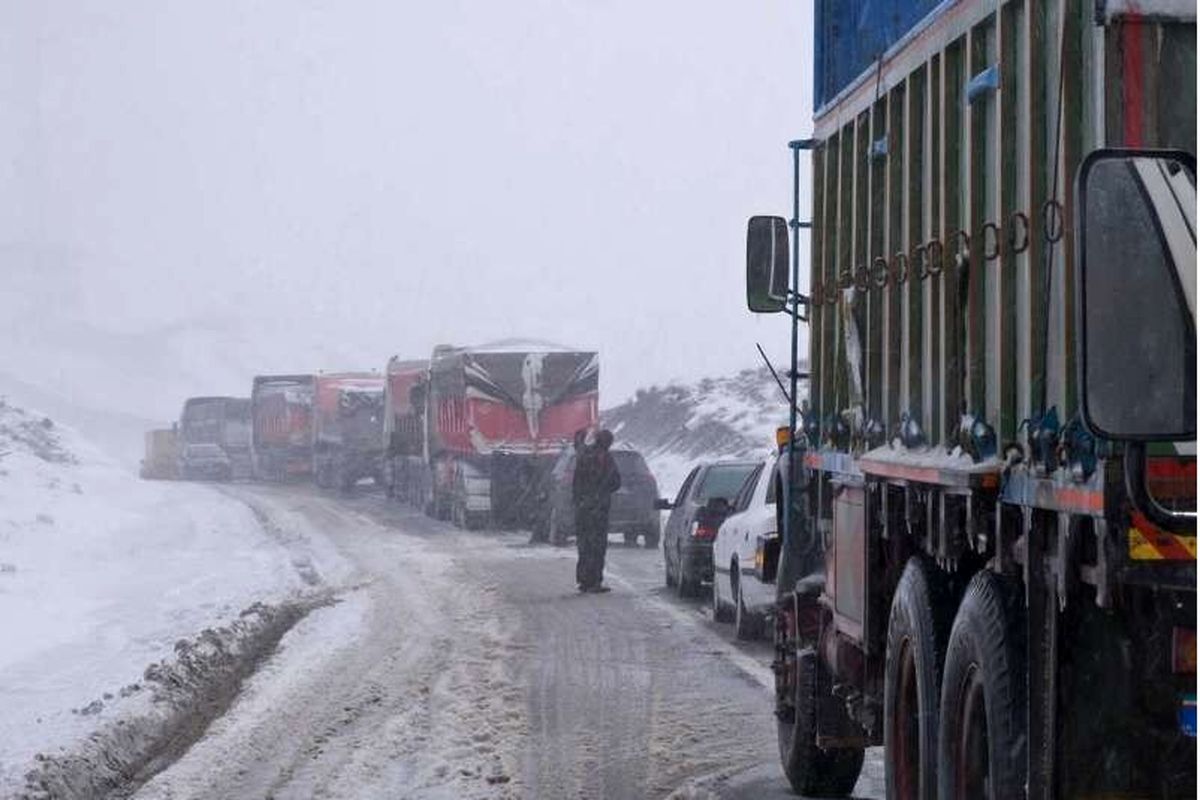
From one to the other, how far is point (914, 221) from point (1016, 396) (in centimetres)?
153

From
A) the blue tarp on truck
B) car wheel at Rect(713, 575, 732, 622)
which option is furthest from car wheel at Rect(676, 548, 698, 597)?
the blue tarp on truck

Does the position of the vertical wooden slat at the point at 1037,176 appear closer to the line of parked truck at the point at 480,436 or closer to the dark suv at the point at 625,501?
the line of parked truck at the point at 480,436

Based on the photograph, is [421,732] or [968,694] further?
[421,732]

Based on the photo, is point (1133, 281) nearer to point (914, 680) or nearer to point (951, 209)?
point (951, 209)

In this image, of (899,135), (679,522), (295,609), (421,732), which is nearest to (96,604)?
(295,609)

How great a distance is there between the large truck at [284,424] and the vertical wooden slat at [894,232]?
53.0 m

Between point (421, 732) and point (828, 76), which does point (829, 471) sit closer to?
point (828, 76)

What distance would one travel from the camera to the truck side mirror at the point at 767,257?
392 inches

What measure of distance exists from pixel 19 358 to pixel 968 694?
6486 inches

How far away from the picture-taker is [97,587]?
898 inches

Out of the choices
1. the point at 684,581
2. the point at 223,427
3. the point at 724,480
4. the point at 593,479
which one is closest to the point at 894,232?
the point at 724,480

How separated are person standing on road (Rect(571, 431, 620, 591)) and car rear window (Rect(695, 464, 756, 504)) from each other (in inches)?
53.6

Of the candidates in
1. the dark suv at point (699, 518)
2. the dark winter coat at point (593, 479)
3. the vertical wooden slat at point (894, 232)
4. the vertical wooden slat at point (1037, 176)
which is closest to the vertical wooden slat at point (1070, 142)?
the vertical wooden slat at point (1037, 176)

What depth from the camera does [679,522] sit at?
21594mm
